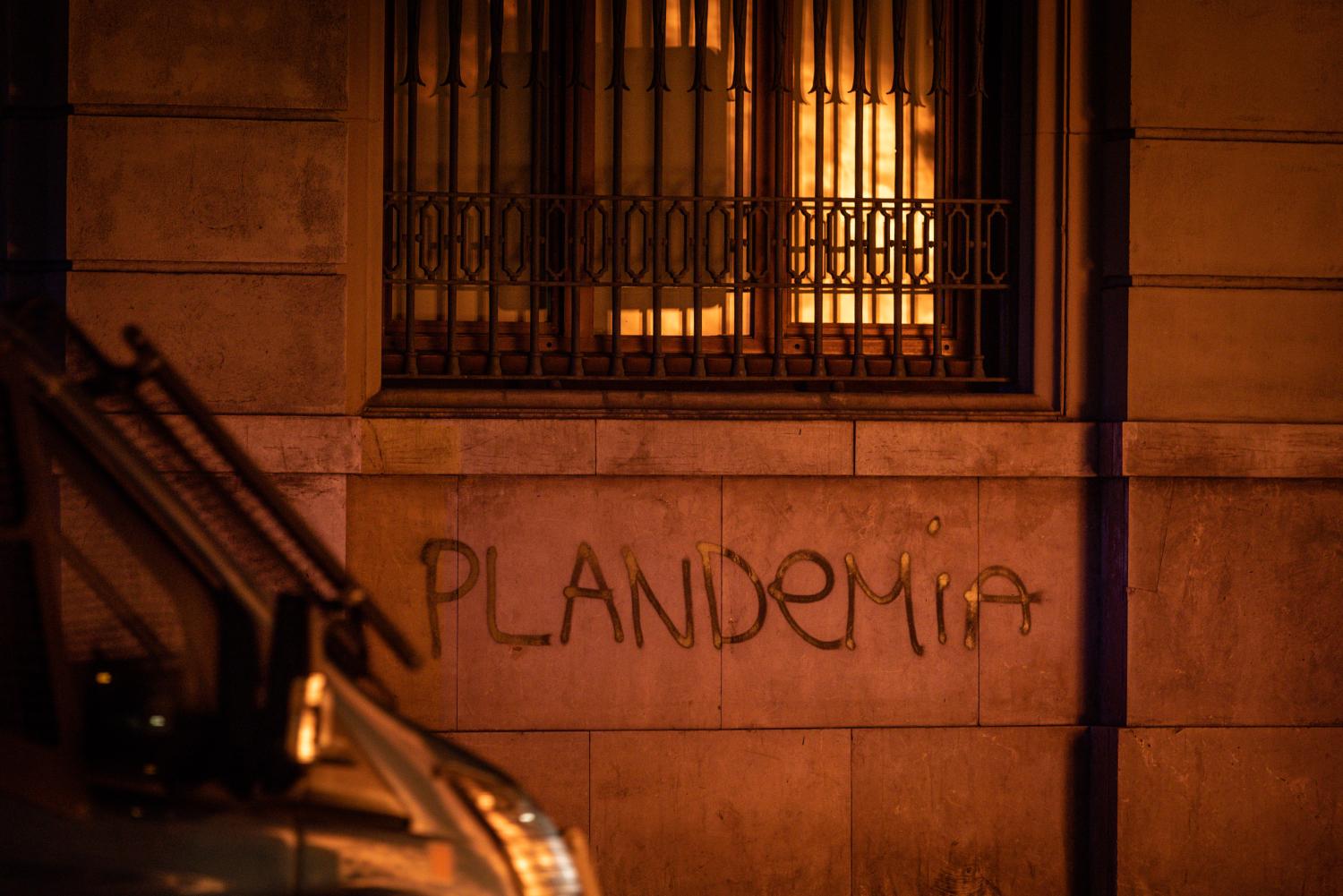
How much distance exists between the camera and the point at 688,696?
589 cm

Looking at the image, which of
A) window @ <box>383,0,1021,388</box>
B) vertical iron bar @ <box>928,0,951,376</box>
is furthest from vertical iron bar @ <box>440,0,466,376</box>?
vertical iron bar @ <box>928,0,951,376</box>

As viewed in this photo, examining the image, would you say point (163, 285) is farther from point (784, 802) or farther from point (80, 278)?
point (784, 802)

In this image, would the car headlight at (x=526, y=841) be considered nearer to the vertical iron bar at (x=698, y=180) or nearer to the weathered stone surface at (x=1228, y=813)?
the vertical iron bar at (x=698, y=180)

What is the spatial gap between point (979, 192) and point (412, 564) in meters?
3.06

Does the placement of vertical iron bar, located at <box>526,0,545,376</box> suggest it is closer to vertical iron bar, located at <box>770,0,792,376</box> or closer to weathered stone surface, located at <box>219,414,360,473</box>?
weathered stone surface, located at <box>219,414,360,473</box>

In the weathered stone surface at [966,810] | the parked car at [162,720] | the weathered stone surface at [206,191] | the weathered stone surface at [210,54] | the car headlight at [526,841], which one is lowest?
the weathered stone surface at [966,810]

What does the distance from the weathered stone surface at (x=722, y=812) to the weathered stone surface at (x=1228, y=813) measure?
1257 mm

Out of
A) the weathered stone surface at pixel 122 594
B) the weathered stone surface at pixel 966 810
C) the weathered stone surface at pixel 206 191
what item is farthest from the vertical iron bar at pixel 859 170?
the weathered stone surface at pixel 122 594

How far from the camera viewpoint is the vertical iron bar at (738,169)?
20.2ft

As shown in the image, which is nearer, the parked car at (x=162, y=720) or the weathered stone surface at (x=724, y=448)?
the parked car at (x=162, y=720)

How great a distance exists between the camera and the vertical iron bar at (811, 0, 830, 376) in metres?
6.19

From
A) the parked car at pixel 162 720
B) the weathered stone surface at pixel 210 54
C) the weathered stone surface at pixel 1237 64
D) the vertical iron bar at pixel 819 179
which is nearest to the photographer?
the parked car at pixel 162 720

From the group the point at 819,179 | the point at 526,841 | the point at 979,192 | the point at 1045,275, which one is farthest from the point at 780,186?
the point at 526,841

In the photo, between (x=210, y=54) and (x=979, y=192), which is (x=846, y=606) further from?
(x=210, y=54)
